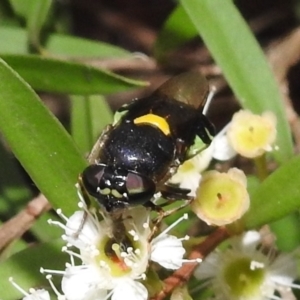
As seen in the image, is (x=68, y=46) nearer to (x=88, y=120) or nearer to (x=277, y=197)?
(x=88, y=120)

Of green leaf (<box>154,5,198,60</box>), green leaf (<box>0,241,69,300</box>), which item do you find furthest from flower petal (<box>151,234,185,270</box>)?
green leaf (<box>154,5,198,60</box>)

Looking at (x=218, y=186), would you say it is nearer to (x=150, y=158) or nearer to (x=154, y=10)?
(x=150, y=158)

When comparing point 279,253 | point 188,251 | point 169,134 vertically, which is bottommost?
point 279,253

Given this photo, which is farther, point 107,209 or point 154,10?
point 154,10

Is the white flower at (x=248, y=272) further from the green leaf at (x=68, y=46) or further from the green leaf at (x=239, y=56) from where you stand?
the green leaf at (x=68, y=46)

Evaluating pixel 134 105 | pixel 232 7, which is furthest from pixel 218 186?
pixel 232 7

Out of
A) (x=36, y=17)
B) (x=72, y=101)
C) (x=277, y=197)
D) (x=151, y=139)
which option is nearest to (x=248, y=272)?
(x=277, y=197)
